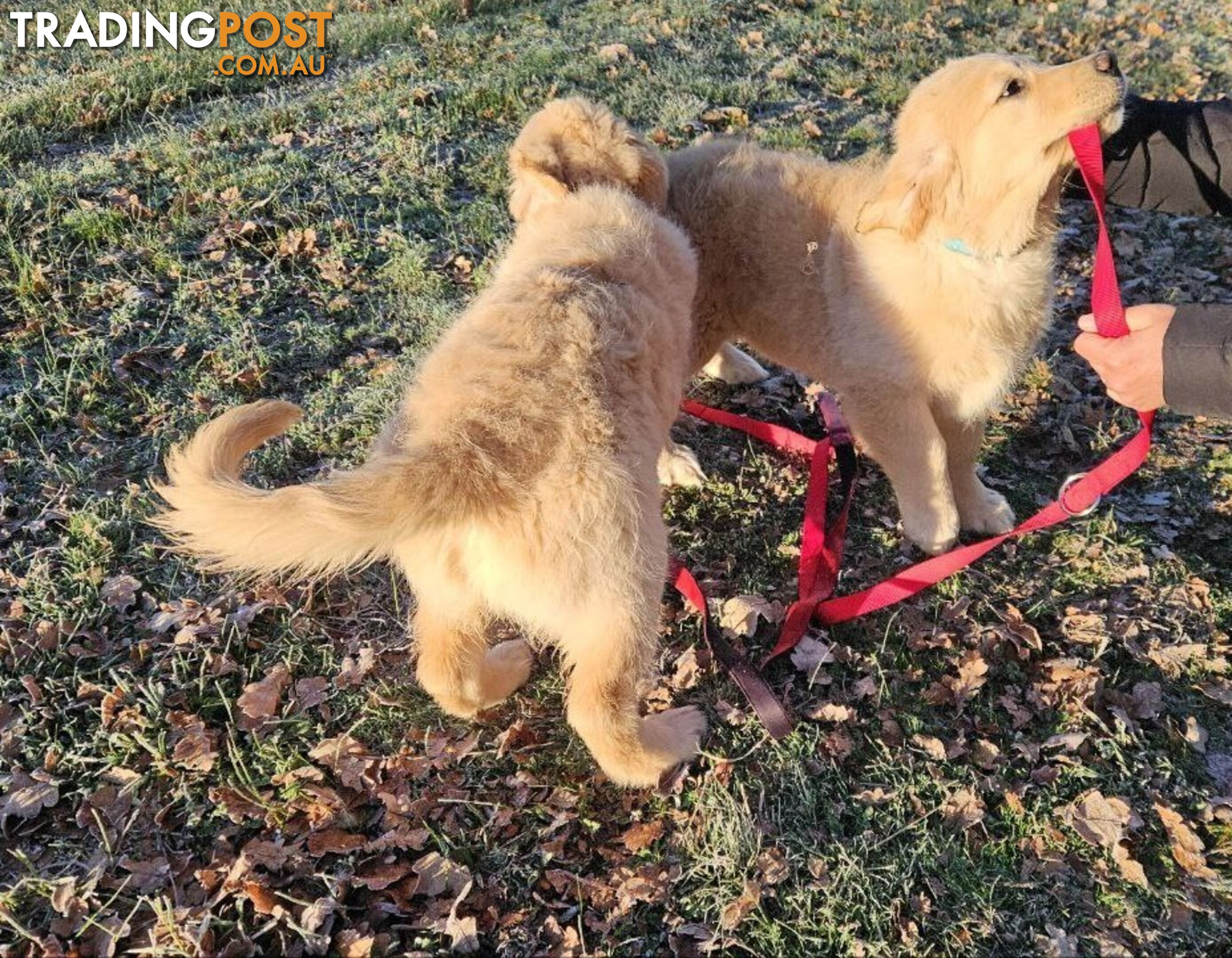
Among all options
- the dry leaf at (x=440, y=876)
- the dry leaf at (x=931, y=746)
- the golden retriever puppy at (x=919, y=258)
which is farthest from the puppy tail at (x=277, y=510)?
the golden retriever puppy at (x=919, y=258)

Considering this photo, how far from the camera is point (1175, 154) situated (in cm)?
358

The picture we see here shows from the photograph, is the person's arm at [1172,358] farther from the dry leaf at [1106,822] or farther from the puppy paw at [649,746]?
the puppy paw at [649,746]

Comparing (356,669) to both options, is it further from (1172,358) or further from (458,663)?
(1172,358)

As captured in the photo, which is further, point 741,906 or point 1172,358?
point 1172,358

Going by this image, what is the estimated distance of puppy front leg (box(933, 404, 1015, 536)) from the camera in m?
3.63

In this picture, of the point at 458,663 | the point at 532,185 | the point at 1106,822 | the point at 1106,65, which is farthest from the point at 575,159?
the point at 1106,822

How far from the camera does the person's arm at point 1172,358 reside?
2.60 m

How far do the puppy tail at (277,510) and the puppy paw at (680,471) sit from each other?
1953mm

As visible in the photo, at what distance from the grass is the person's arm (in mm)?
925

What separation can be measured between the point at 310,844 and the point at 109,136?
6.04m

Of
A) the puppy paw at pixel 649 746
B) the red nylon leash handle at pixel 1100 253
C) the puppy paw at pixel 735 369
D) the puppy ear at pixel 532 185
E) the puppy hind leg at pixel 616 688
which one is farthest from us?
the puppy paw at pixel 735 369

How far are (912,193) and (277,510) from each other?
246 centimetres

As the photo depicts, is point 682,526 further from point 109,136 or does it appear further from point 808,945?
point 109,136

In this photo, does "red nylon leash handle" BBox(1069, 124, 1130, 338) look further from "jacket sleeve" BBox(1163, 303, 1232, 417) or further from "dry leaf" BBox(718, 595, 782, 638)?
"dry leaf" BBox(718, 595, 782, 638)
